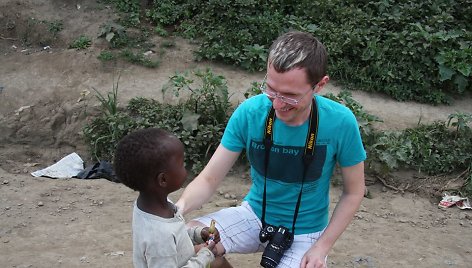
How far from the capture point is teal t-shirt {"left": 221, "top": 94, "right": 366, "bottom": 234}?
2.85m

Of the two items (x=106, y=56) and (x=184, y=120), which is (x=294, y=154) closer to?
(x=184, y=120)

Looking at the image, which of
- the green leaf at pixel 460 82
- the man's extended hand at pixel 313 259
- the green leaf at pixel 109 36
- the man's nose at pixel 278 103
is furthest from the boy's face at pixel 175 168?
the green leaf at pixel 460 82

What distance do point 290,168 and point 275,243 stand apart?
36 cm

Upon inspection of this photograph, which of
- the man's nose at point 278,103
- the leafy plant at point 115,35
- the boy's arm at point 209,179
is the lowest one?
the leafy plant at point 115,35

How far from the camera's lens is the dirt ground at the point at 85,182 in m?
4.30

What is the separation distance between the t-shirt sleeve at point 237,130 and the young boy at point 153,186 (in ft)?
2.16

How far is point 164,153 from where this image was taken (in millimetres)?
2299

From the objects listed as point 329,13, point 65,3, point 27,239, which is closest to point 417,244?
point 27,239

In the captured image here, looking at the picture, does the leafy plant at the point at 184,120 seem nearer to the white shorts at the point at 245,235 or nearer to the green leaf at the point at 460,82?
the white shorts at the point at 245,235

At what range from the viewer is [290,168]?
115 inches

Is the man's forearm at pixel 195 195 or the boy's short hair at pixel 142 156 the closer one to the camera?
the boy's short hair at pixel 142 156

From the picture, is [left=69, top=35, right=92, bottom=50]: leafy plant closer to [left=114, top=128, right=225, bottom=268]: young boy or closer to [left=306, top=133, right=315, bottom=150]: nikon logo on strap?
[left=306, top=133, right=315, bottom=150]: nikon logo on strap

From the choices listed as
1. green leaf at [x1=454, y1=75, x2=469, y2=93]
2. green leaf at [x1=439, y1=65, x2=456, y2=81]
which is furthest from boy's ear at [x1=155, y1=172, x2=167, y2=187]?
green leaf at [x1=454, y1=75, x2=469, y2=93]

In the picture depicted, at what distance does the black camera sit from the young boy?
1.94 ft
